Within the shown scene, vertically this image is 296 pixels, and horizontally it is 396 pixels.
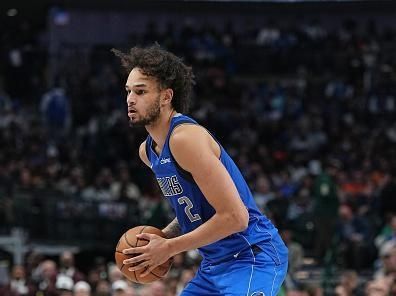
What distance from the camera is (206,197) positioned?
5.30 meters

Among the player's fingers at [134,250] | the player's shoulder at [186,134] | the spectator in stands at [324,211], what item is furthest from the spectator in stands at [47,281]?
the player's shoulder at [186,134]

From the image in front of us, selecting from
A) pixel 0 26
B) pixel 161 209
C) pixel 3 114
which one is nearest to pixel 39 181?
pixel 161 209

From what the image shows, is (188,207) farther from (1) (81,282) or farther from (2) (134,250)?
(1) (81,282)

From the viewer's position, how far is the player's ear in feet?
18.2

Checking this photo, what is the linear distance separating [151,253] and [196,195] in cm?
41

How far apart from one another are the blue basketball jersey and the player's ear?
0.10 m

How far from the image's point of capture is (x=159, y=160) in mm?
5512

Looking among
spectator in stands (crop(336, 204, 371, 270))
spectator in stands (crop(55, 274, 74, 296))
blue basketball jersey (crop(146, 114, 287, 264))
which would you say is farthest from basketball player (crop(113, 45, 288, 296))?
spectator in stands (crop(336, 204, 371, 270))

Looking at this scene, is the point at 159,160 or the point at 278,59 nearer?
the point at 159,160

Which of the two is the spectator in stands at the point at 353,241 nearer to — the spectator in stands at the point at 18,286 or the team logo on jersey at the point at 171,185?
the spectator in stands at the point at 18,286

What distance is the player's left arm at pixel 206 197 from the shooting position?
17.1 ft

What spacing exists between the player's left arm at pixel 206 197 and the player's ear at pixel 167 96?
0.27 meters

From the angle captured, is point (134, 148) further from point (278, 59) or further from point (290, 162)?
point (278, 59)

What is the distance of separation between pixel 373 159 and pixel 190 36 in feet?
22.5
